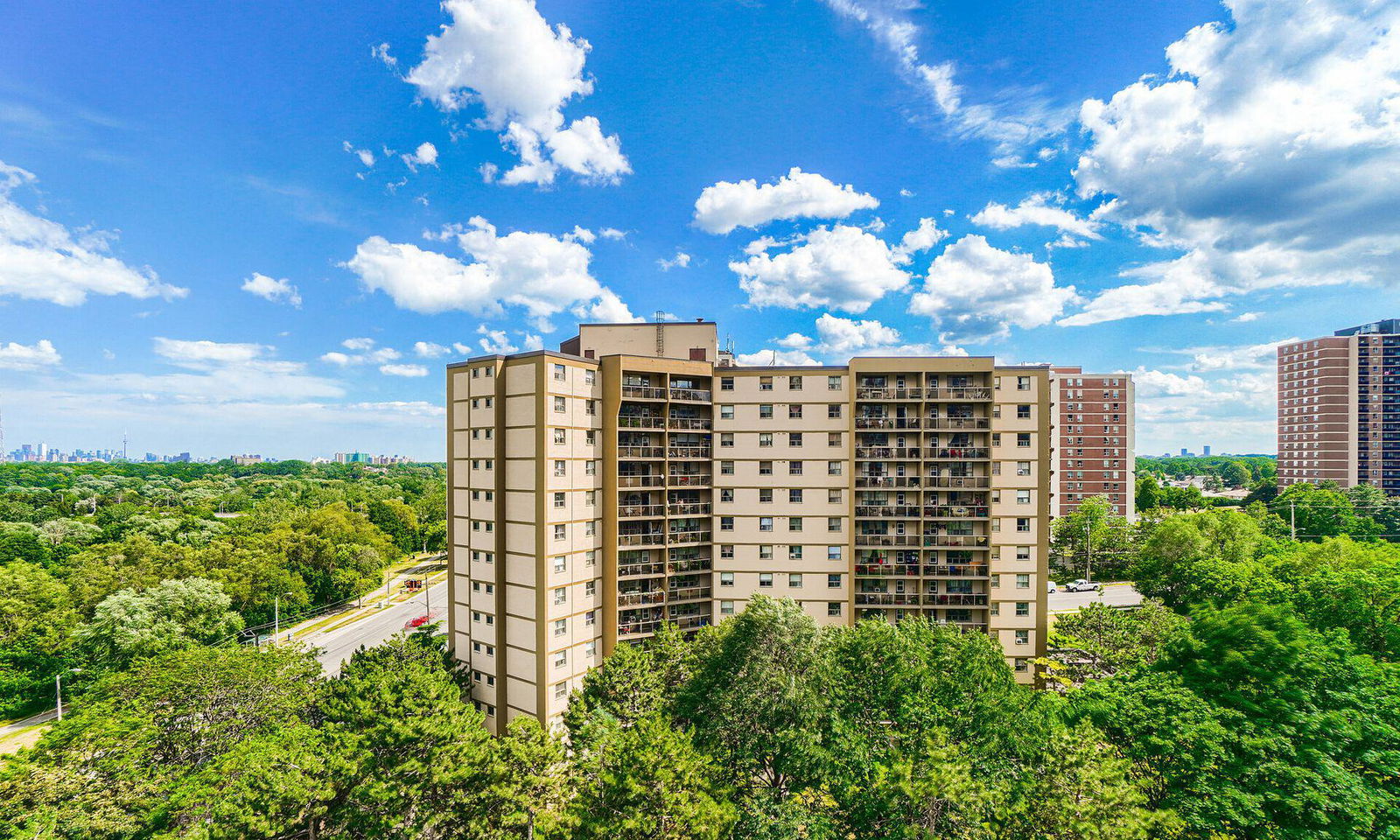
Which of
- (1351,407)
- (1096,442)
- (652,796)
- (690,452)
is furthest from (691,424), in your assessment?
(1351,407)

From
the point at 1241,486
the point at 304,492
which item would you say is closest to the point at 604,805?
the point at 304,492

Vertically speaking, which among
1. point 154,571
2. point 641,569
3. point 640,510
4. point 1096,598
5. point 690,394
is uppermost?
point 690,394

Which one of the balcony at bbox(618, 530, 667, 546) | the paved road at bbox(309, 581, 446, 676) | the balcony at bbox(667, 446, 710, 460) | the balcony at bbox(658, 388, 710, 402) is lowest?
the paved road at bbox(309, 581, 446, 676)

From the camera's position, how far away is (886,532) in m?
40.2

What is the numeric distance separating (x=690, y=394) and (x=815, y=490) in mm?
12034

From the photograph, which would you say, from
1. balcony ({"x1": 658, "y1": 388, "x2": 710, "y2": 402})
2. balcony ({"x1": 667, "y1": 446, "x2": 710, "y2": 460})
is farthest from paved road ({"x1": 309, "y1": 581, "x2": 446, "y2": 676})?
balcony ({"x1": 658, "y1": 388, "x2": 710, "y2": 402})

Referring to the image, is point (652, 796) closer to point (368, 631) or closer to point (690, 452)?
point (690, 452)

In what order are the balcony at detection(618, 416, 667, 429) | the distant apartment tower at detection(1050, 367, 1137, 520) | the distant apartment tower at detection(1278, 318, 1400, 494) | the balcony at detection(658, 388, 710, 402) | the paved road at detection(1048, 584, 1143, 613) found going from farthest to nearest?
the distant apartment tower at detection(1278, 318, 1400, 494)
the distant apartment tower at detection(1050, 367, 1137, 520)
the paved road at detection(1048, 584, 1143, 613)
the balcony at detection(658, 388, 710, 402)
the balcony at detection(618, 416, 667, 429)

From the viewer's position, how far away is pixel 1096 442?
99438 mm

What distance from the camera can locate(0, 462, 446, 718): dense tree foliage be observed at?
1705 inches

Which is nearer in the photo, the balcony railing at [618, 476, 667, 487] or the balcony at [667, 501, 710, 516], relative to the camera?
the balcony railing at [618, 476, 667, 487]

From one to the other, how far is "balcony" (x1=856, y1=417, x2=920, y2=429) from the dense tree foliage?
5891 cm

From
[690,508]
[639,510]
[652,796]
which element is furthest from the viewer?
[690,508]

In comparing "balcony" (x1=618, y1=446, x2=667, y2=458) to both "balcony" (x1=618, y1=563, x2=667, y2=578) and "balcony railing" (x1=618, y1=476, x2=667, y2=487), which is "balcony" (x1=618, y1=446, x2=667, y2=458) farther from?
"balcony" (x1=618, y1=563, x2=667, y2=578)
